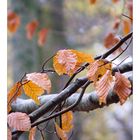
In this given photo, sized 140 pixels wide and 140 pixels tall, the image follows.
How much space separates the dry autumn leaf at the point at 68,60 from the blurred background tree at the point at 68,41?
71 centimetres

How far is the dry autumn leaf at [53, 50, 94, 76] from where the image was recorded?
0.72 metres

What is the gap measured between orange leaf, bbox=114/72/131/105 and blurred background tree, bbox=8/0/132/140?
2.42 feet

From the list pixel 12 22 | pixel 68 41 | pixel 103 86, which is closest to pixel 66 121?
pixel 103 86

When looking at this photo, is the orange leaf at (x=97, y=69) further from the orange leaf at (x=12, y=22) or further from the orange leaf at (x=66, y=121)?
the orange leaf at (x=12, y=22)

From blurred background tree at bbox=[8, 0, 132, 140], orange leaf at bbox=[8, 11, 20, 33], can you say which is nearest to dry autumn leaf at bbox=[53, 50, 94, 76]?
blurred background tree at bbox=[8, 0, 132, 140]

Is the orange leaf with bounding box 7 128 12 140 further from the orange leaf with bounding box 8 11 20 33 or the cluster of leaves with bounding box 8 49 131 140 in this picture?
the orange leaf with bounding box 8 11 20 33

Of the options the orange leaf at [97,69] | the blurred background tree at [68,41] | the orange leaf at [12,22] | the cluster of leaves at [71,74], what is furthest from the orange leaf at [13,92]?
the orange leaf at [12,22]

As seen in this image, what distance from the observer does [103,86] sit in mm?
681

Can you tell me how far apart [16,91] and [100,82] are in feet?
0.45

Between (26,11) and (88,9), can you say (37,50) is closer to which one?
(26,11)

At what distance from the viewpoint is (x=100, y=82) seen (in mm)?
685

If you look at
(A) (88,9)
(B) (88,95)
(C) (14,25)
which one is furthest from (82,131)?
(B) (88,95)

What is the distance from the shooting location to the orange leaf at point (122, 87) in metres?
0.69

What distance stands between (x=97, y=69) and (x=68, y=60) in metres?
Answer: 0.05
